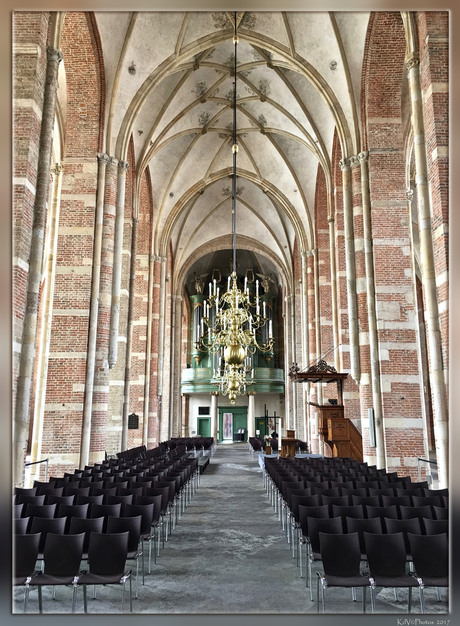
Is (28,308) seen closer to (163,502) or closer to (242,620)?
(163,502)

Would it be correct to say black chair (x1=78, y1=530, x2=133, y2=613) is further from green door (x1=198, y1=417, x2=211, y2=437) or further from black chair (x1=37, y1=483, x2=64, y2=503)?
green door (x1=198, y1=417, x2=211, y2=437)

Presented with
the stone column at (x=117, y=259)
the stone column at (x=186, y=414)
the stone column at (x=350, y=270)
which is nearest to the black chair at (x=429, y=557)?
the stone column at (x=350, y=270)

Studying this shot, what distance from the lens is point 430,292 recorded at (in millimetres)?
8367

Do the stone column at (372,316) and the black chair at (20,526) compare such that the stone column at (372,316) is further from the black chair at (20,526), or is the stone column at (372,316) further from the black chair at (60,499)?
the black chair at (20,526)

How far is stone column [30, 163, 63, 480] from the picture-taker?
470 inches

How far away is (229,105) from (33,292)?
14.5 m

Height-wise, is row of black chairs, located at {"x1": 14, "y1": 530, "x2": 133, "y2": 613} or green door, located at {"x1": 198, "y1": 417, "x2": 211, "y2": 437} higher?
row of black chairs, located at {"x1": 14, "y1": 530, "x2": 133, "y2": 613}

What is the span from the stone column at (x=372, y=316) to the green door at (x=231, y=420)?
86.3 feet

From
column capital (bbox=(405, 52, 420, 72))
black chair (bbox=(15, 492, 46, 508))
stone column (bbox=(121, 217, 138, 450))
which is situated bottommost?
black chair (bbox=(15, 492, 46, 508))

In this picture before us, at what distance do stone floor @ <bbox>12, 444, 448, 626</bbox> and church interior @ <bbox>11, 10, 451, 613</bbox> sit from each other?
0.51 ft

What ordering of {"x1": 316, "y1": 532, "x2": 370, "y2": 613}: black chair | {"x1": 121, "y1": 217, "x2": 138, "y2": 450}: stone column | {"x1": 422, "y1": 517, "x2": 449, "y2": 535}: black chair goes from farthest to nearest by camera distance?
{"x1": 121, "y1": 217, "x2": 138, "y2": 450}: stone column → {"x1": 422, "y1": 517, "x2": 449, "y2": 535}: black chair → {"x1": 316, "y1": 532, "x2": 370, "y2": 613}: black chair

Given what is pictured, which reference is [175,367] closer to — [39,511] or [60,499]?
[60,499]

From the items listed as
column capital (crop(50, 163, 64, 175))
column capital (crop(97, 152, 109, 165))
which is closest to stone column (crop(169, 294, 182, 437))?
column capital (crop(50, 163, 64, 175))

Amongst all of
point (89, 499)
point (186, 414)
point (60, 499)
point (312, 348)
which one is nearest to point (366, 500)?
point (89, 499)
